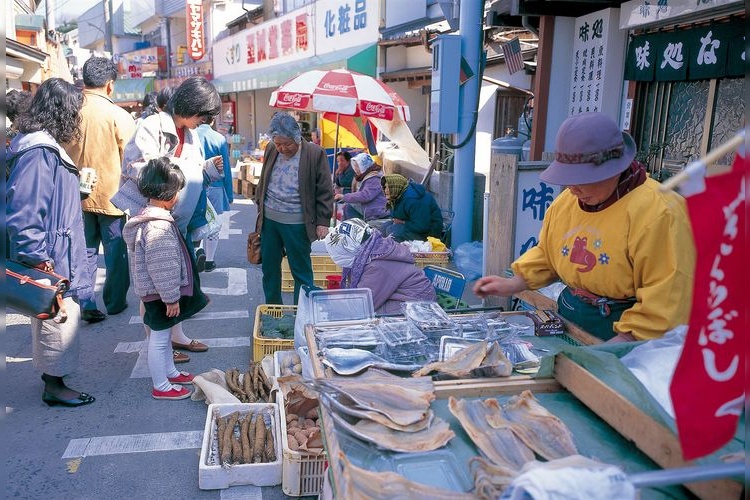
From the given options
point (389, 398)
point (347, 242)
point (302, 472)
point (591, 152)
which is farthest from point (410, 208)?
point (389, 398)

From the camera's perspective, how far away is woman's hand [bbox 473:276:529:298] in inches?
123

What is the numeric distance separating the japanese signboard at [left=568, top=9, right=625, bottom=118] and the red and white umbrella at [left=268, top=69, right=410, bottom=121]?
2.47 meters

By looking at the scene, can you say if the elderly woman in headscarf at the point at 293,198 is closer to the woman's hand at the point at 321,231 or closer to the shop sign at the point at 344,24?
the woman's hand at the point at 321,231

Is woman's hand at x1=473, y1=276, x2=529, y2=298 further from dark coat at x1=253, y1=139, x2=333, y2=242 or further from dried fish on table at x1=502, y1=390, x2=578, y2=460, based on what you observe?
dark coat at x1=253, y1=139, x2=333, y2=242

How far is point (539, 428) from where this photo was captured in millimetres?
2000

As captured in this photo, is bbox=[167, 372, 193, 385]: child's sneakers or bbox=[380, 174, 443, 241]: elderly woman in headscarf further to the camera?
bbox=[380, 174, 443, 241]: elderly woman in headscarf

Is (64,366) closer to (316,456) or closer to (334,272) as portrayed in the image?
(316,456)

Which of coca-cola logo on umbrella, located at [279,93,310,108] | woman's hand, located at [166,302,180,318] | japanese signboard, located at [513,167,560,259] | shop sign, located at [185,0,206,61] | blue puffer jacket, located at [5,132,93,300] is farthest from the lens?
shop sign, located at [185,0,206,61]

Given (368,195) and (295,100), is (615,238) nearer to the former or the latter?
(368,195)

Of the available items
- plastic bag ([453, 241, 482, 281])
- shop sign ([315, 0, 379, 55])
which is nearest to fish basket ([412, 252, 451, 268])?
plastic bag ([453, 241, 482, 281])

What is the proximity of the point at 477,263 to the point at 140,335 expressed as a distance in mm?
3814

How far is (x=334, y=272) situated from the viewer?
6688mm

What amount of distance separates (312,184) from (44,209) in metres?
2.34

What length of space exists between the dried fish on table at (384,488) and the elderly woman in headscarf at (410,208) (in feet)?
20.1
